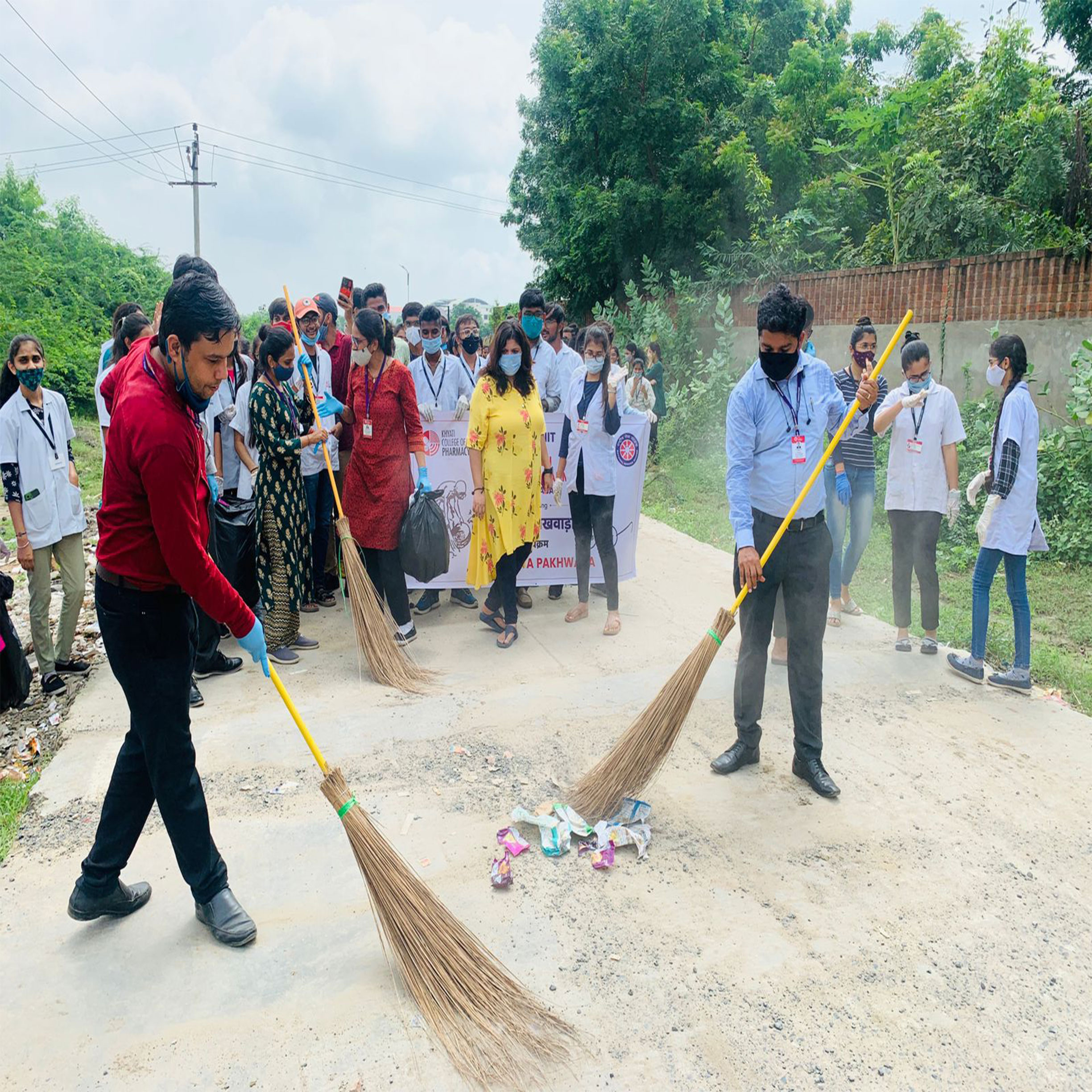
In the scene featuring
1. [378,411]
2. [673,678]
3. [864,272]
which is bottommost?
[673,678]

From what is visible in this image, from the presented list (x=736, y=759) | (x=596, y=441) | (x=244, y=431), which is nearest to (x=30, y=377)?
(x=244, y=431)

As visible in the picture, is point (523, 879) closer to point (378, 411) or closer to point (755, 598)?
point (755, 598)

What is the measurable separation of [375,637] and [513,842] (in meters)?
1.92

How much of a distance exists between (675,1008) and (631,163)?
16739mm

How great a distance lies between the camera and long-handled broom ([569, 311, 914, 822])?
3416 mm

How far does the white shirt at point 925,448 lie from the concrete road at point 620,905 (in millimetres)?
1090

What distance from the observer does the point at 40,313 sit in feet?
61.6

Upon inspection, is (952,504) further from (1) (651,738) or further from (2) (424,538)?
(2) (424,538)

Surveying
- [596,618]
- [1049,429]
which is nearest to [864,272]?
[1049,429]

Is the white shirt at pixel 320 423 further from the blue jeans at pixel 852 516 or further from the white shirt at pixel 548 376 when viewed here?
the blue jeans at pixel 852 516

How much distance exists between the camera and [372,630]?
487cm

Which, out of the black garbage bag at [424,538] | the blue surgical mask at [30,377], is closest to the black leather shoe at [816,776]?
the black garbage bag at [424,538]

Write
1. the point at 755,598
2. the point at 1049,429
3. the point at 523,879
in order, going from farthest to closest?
the point at 1049,429, the point at 755,598, the point at 523,879

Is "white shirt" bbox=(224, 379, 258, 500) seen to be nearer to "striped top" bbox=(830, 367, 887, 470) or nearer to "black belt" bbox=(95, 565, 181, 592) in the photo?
"black belt" bbox=(95, 565, 181, 592)
